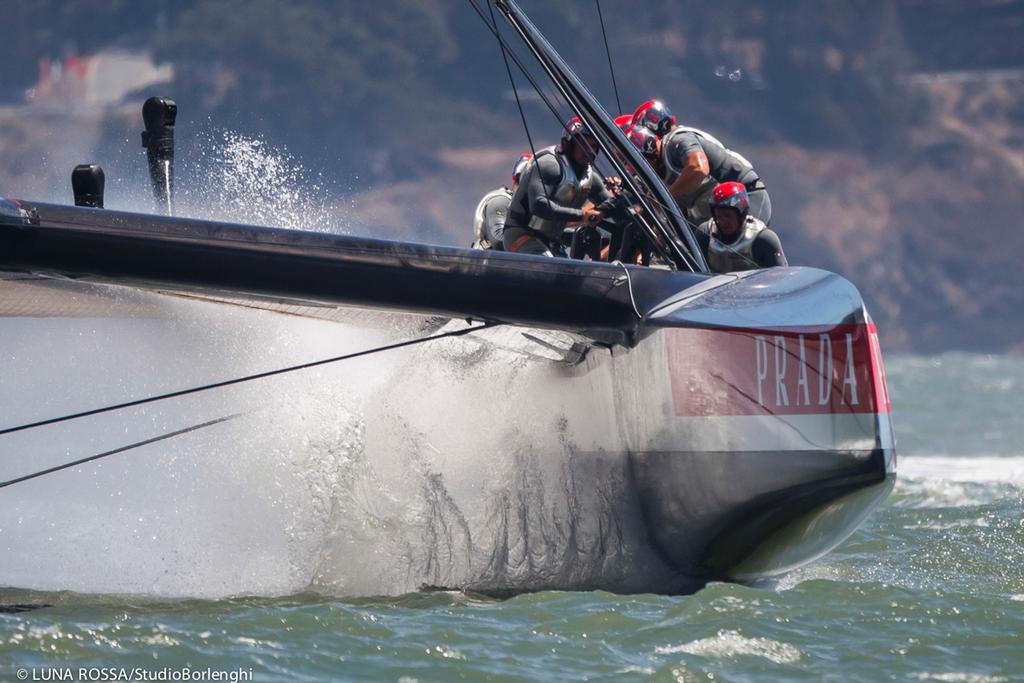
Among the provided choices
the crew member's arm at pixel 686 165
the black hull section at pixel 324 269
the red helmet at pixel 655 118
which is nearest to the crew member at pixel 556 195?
the crew member's arm at pixel 686 165

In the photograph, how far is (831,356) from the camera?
14.6ft

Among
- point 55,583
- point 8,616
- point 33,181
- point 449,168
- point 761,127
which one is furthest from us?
point 761,127

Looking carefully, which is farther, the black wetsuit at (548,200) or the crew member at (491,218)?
the crew member at (491,218)

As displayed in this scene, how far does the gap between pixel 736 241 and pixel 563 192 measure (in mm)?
821

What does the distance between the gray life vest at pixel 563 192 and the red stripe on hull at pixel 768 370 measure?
1674 millimetres

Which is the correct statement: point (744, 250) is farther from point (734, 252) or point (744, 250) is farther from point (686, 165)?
point (686, 165)

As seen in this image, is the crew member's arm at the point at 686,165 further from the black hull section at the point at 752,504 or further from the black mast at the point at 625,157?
the black hull section at the point at 752,504

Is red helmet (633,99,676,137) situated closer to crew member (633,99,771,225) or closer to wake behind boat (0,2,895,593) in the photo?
crew member (633,99,771,225)

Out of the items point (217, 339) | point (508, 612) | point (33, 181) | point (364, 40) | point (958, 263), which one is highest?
point (364, 40)

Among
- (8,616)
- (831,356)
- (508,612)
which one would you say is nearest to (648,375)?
(831,356)

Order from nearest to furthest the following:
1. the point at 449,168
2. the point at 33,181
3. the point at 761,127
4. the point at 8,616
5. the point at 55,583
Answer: the point at 8,616
the point at 55,583
the point at 33,181
the point at 449,168
the point at 761,127

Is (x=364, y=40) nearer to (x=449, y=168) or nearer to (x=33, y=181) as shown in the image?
(x=449, y=168)

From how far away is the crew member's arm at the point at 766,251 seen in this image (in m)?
5.55

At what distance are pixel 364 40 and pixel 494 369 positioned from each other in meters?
44.2
